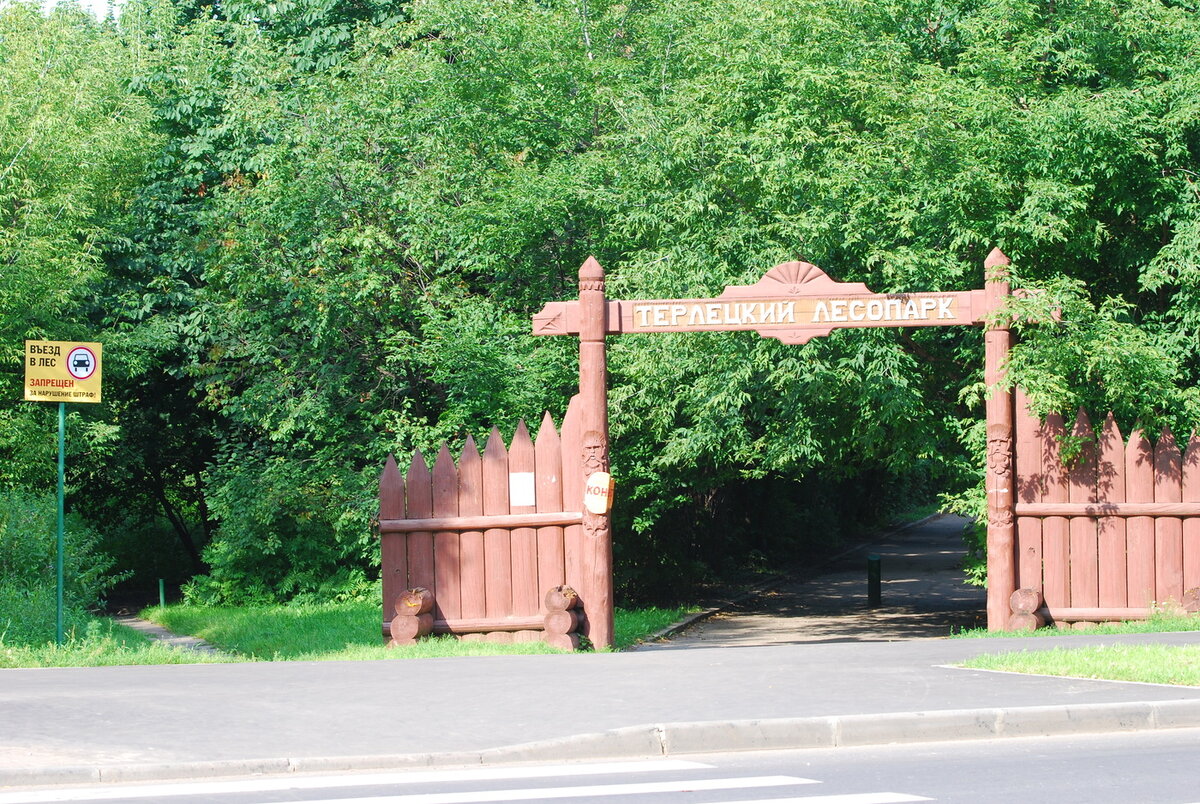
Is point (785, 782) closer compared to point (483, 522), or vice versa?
point (785, 782)

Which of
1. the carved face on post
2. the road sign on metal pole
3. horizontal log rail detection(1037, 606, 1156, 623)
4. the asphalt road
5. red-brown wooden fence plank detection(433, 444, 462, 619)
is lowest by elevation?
horizontal log rail detection(1037, 606, 1156, 623)

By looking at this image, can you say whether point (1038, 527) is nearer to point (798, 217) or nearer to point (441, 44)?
point (798, 217)

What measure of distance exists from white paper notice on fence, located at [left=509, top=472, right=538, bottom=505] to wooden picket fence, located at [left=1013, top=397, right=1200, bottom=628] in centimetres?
486

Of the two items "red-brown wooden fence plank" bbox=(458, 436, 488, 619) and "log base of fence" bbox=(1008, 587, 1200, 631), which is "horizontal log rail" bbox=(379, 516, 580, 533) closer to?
"red-brown wooden fence plank" bbox=(458, 436, 488, 619)

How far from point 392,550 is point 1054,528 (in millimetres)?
6597

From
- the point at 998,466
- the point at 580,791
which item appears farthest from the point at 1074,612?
the point at 580,791

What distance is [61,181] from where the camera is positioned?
19.6 metres

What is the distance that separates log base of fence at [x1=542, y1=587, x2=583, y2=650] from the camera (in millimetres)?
11977

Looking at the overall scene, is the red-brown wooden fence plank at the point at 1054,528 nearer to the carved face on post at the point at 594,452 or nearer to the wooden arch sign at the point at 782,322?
the wooden arch sign at the point at 782,322

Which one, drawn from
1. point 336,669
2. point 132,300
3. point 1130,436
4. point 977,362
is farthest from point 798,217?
point 132,300

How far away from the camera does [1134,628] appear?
475 inches

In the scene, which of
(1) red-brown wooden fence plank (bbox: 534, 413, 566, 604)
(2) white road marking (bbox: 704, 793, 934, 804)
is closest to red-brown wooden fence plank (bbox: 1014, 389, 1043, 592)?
(1) red-brown wooden fence plank (bbox: 534, 413, 566, 604)

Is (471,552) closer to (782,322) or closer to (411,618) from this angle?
(411,618)

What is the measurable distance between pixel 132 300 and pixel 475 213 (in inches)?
286
